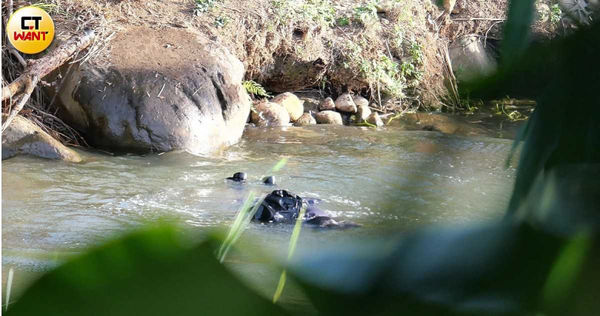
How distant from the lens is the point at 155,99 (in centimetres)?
683

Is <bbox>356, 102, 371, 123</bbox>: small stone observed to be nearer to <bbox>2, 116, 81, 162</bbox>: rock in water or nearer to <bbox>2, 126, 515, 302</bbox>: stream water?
<bbox>2, 126, 515, 302</bbox>: stream water

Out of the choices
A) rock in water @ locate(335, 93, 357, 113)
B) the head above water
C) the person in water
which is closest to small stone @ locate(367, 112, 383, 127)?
rock in water @ locate(335, 93, 357, 113)

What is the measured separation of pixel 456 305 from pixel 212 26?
8.37 metres

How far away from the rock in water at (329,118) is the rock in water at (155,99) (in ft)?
4.11

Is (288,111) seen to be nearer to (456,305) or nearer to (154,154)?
(154,154)

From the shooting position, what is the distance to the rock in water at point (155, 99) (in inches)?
263

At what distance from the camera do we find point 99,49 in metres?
A: 7.26

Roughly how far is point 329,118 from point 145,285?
8.40 m

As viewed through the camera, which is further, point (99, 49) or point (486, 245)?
point (99, 49)

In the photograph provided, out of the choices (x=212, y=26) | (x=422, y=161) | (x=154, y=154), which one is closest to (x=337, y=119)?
(x=212, y=26)

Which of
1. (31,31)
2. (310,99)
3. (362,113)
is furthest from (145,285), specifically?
(310,99)

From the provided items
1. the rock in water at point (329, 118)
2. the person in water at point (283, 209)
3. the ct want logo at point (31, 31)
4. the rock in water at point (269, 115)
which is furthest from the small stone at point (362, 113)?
the person in water at point (283, 209)

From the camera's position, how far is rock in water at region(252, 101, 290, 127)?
8258mm

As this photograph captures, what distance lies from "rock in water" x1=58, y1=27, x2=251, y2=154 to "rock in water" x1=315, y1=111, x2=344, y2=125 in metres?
1.25
